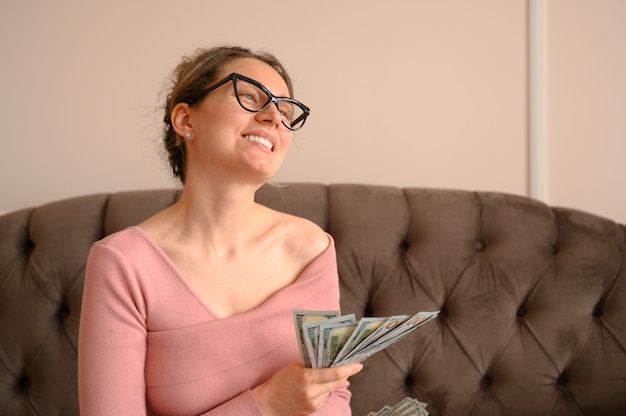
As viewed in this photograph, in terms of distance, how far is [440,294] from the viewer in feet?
6.50

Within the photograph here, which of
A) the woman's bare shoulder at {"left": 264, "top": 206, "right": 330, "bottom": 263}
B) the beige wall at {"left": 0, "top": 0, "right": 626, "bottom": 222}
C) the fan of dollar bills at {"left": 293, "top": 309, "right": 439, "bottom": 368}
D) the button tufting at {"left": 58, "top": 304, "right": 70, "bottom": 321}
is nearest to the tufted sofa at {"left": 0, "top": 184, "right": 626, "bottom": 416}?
the button tufting at {"left": 58, "top": 304, "right": 70, "bottom": 321}

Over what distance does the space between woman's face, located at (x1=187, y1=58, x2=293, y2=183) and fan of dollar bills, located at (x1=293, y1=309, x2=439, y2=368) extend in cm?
38

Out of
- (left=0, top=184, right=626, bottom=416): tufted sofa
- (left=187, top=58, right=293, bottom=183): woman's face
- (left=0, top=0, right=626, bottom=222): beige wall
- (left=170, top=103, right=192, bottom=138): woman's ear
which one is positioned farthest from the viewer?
(left=0, top=0, right=626, bottom=222): beige wall

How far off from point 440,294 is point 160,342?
983 mm

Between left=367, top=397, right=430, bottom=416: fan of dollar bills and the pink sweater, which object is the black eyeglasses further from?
left=367, top=397, right=430, bottom=416: fan of dollar bills

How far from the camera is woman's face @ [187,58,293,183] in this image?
4.39ft

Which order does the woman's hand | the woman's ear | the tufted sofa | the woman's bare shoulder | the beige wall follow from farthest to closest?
the beige wall
the tufted sofa
the woman's bare shoulder
the woman's ear
the woman's hand

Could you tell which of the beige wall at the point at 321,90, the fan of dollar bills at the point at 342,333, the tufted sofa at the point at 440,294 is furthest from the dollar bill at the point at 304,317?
the beige wall at the point at 321,90

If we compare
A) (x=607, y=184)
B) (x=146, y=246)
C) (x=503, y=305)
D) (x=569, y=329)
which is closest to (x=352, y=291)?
(x=503, y=305)

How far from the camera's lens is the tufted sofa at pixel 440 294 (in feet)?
6.28

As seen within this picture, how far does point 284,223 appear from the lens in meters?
1.57

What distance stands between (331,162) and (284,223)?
2.73 feet

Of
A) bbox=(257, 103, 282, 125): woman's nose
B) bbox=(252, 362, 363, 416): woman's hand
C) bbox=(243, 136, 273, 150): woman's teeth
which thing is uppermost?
bbox=(257, 103, 282, 125): woman's nose

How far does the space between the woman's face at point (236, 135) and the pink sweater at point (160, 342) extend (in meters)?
0.23
